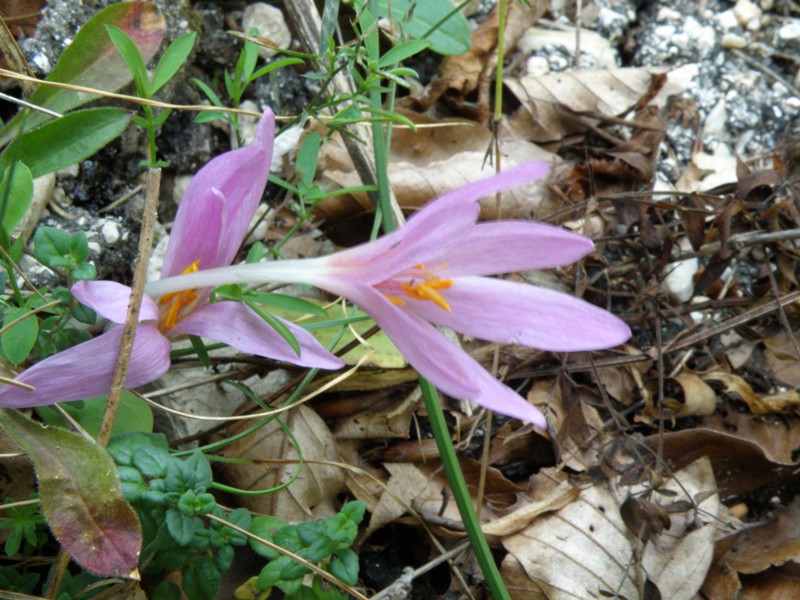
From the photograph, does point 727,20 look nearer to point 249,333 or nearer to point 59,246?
point 249,333

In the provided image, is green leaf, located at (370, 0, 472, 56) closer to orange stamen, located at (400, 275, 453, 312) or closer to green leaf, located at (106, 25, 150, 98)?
green leaf, located at (106, 25, 150, 98)

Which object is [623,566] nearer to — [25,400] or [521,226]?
[521,226]

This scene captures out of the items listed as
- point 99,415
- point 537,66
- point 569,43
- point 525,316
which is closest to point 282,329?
point 525,316

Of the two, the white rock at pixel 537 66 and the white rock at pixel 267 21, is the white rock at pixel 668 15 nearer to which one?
the white rock at pixel 537 66

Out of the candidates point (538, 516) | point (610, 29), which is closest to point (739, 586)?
point (538, 516)

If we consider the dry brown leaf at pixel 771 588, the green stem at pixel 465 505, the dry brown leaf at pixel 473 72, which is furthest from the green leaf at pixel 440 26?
the dry brown leaf at pixel 771 588

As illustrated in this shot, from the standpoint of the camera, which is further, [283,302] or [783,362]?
[783,362]
